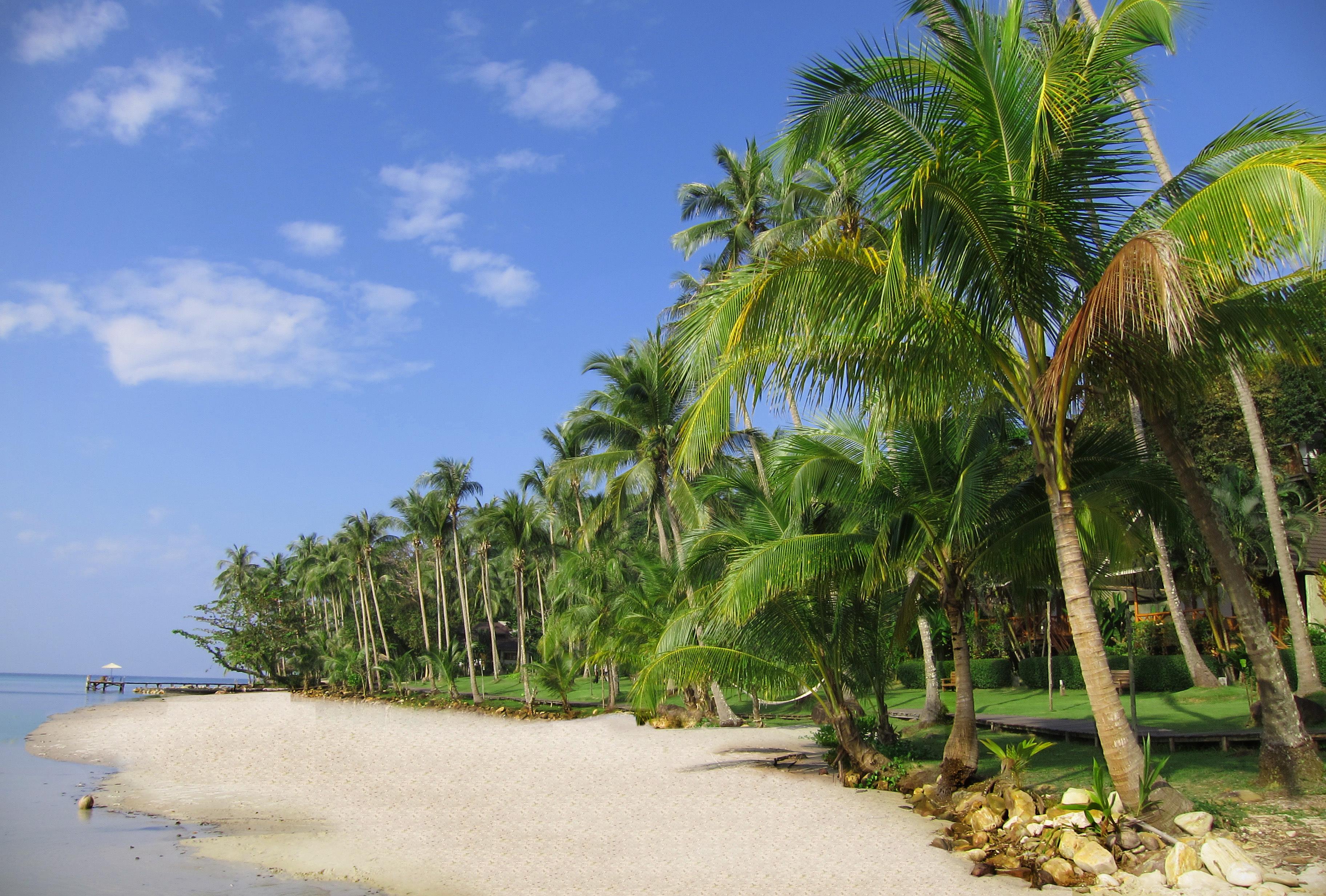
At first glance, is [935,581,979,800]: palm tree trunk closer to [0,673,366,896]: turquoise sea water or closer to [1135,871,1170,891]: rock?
[1135,871,1170,891]: rock

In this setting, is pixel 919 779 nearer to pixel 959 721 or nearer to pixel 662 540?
pixel 959 721

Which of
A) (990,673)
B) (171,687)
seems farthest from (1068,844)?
(171,687)

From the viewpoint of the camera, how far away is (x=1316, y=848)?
22.7ft

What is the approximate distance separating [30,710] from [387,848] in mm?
53158

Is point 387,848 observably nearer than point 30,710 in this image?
Yes

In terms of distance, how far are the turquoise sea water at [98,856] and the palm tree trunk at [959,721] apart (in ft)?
21.9

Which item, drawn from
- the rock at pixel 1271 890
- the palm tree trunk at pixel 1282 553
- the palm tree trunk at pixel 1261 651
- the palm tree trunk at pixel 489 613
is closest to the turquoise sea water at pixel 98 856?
the rock at pixel 1271 890

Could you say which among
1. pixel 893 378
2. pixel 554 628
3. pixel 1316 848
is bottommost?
pixel 1316 848

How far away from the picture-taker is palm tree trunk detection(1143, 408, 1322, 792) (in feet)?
A: 27.4

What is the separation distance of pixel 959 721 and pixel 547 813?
5509 millimetres

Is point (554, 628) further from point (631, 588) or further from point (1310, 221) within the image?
point (1310, 221)

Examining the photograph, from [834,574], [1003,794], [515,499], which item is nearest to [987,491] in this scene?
[834,574]

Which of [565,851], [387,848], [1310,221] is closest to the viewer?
[1310,221]

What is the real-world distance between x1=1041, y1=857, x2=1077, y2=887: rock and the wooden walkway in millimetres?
3172
